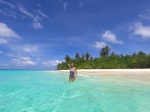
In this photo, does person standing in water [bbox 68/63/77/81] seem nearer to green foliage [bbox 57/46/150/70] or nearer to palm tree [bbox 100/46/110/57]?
green foliage [bbox 57/46/150/70]

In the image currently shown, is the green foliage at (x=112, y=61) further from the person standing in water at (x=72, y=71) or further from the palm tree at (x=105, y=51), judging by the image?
the person standing in water at (x=72, y=71)

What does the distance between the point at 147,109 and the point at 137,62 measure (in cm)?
5728

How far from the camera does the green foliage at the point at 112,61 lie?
6106cm

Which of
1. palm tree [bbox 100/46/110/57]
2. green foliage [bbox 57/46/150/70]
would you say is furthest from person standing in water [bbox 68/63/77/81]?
palm tree [bbox 100/46/110/57]

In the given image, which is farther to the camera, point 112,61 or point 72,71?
point 112,61

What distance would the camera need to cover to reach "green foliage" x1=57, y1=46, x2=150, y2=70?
6106 centimetres

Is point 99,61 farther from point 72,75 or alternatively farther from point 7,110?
point 7,110

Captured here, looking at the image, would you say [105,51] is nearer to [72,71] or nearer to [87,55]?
[87,55]

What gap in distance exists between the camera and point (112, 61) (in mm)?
71500

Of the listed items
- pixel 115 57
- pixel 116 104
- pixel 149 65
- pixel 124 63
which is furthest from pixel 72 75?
pixel 115 57

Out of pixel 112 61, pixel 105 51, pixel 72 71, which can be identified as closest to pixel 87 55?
→ pixel 105 51

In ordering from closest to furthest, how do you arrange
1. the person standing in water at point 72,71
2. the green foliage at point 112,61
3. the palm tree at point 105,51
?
the person standing in water at point 72,71, the green foliage at point 112,61, the palm tree at point 105,51

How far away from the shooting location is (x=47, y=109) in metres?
6.83

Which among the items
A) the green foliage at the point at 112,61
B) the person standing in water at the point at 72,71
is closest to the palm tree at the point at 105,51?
the green foliage at the point at 112,61
